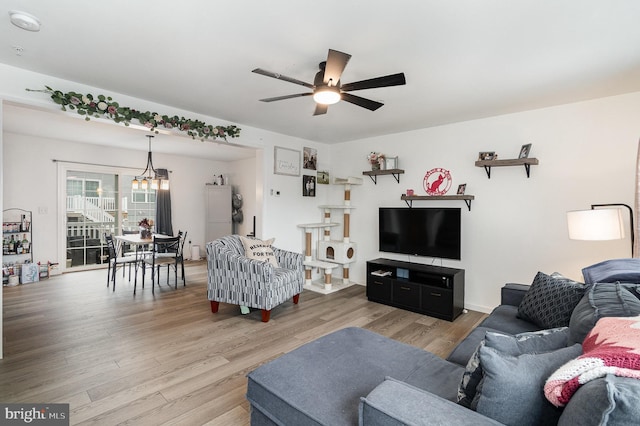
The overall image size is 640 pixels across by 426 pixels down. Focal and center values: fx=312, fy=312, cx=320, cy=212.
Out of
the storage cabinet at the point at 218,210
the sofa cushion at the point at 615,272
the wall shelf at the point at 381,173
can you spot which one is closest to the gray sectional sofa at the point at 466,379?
the sofa cushion at the point at 615,272

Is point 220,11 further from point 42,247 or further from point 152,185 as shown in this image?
point 42,247

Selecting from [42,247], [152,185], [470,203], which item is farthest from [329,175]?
[42,247]

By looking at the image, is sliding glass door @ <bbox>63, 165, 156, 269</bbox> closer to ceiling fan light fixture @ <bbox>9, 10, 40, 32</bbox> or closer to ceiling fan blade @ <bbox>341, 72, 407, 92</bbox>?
ceiling fan light fixture @ <bbox>9, 10, 40, 32</bbox>

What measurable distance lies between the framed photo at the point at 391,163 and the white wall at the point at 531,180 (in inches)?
4.2

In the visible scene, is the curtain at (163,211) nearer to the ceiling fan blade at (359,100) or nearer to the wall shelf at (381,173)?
the wall shelf at (381,173)

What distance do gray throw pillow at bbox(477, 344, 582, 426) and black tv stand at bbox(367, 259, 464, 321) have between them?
9.14 ft

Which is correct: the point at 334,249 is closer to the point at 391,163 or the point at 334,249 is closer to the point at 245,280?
the point at 391,163

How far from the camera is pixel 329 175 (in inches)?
223

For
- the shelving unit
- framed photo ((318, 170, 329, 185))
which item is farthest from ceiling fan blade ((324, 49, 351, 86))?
the shelving unit

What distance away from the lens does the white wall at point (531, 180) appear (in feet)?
10.2

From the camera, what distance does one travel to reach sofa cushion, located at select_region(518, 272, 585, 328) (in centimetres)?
201

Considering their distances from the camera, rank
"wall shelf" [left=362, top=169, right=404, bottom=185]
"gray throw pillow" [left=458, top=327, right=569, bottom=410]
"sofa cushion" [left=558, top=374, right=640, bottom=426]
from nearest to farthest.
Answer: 1. "sofa cushion" [left=558, top=374, right=640, bottom=426]
2. "gray throw pillow" [left=458, top=327, right=569, bottom=410]
3. "wall shelf" [left=362, top=169, right=404, bottom=185]

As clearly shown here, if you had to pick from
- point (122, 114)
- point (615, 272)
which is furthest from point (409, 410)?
point (122, 114)

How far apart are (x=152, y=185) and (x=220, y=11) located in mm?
4275
